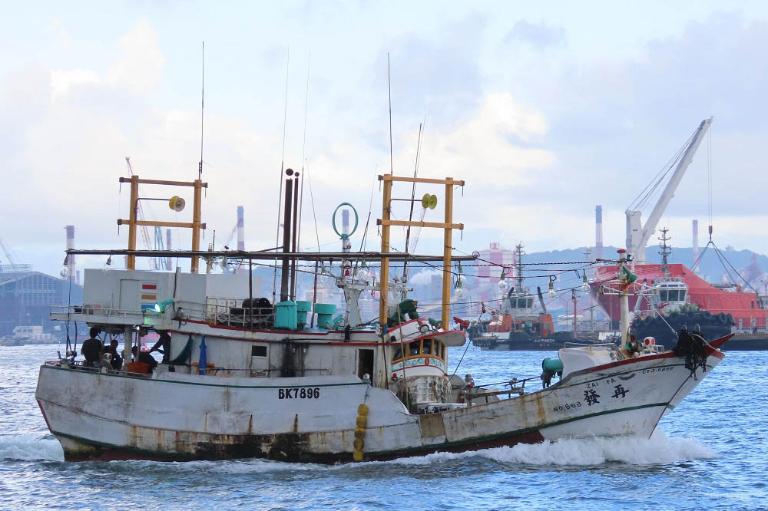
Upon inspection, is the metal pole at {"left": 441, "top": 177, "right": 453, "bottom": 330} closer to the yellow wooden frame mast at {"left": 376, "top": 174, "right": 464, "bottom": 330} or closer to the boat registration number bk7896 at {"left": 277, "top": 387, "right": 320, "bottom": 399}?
the yellow wooden frame mast at {"left": 376, "top": 174, "right": 464, "bottom": 330}

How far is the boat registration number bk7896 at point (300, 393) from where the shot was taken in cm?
3028

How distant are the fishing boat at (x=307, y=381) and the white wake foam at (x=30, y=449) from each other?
2635 mm

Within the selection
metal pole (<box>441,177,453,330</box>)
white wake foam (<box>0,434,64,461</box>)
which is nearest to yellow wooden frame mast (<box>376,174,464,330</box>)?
metal pole (<box>441,177,453,330</box>)

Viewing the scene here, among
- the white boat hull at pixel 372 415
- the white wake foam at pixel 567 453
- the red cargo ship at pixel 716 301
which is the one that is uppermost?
the red cargo ship at pixel 716 301

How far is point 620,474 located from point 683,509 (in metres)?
2.95

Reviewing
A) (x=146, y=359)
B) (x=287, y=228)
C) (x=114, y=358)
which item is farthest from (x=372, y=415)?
(x=114, y=358)

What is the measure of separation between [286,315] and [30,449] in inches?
424

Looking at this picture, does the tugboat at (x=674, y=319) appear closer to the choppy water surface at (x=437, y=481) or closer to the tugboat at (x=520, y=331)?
the tugboat at (x=520, y=331)

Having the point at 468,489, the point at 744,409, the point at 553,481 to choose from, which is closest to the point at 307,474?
the point at 468,489

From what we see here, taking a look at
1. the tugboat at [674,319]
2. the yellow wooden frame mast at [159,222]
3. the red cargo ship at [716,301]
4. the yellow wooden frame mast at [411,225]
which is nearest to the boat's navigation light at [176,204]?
the yellow wooden frame mast at [159,222]

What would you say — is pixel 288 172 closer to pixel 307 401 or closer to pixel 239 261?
pixel 239 261

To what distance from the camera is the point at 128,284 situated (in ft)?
110

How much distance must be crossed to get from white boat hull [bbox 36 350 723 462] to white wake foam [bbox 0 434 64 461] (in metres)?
5.63

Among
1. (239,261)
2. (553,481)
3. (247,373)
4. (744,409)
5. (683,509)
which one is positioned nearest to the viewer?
(683,509)
